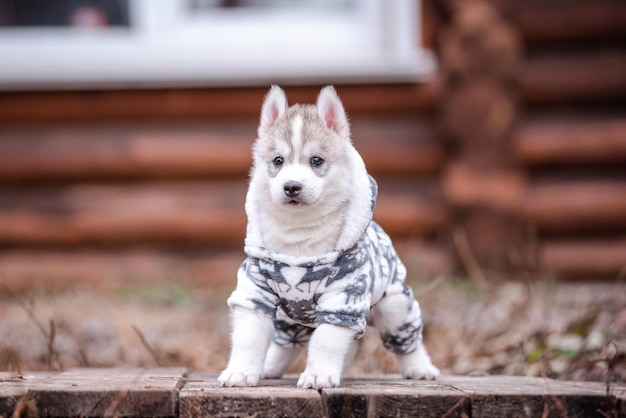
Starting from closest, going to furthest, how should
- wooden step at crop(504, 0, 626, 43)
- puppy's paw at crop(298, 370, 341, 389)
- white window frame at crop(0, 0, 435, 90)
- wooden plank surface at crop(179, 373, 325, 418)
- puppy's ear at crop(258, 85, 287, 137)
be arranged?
1. wooden plank surface at crop(179, 373, 325, 418)
2. puppy's paw at crop(298, 370, 341, 389)
3. puppy's ear at crop(258, 85, 287, 137)
4. wooden step at crop(504, 0, 626, 43)
5. white window frame at crop(0, 0, 435, 90)

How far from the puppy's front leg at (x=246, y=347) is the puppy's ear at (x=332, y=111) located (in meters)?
0.50

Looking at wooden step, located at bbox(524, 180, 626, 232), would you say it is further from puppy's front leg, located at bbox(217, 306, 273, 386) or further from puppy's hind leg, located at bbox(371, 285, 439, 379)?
puppy's front leg, located at bbox(217, 306, 273, 386)

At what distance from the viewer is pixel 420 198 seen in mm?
4562

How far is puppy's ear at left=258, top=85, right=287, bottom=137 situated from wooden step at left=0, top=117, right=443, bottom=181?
8.28ft

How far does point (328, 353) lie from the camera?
1867 mm

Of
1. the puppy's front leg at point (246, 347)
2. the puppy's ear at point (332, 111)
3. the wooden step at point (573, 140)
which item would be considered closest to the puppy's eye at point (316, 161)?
the puppy's ear at point (332, 111)

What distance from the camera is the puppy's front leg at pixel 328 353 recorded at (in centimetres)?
184

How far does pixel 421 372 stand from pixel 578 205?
2.62 m

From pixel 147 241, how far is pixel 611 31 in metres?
2.82

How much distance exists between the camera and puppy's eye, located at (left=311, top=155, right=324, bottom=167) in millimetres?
1958

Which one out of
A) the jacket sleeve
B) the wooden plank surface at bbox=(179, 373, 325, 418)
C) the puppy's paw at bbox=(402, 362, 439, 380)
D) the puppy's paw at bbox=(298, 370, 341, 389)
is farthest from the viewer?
the puppy's paw at bbox=(402, 362, 439, 380)

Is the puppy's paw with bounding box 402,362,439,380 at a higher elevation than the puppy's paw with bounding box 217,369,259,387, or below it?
below

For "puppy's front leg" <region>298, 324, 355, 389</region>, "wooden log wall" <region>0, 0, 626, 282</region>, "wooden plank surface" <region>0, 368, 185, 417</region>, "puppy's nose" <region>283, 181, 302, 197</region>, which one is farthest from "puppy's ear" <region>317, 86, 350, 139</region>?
"wooden log wall" <region>0, 0, 626, 282</region>

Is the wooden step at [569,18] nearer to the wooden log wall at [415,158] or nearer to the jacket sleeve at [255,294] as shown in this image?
the wooden log wall at [415,158]
